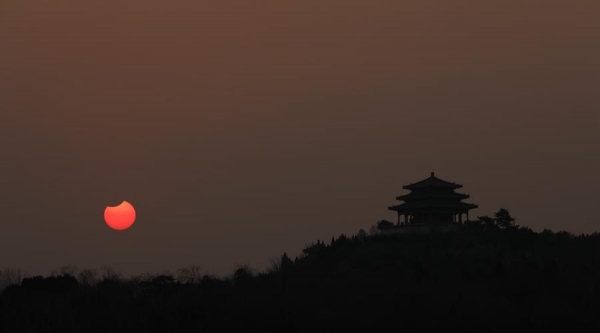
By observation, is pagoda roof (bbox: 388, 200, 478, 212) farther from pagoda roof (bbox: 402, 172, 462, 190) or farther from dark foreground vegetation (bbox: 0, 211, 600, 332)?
dark foreground vegetation (bbox: 0, 211, 600, 332)

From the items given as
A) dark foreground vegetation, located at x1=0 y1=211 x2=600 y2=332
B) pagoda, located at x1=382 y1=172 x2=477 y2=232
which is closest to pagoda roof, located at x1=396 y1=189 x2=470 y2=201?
pagoda, located at x1=382 y1=172 x2=477 y2=232

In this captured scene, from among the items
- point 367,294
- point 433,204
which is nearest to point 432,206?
point 433,204

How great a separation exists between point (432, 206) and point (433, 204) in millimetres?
269

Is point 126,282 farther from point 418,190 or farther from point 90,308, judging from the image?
point 418,190

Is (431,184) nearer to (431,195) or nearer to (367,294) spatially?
(431,195)

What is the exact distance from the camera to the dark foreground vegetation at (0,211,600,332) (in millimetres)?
75562

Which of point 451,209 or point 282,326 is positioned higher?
point 451,209

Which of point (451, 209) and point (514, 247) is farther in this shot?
point (451, 209)

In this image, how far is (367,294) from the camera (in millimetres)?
82125

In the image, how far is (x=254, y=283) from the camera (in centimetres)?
8819

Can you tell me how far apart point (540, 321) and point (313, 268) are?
79.5ft

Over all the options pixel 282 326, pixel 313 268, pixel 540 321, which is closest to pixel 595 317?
pixel 540 321

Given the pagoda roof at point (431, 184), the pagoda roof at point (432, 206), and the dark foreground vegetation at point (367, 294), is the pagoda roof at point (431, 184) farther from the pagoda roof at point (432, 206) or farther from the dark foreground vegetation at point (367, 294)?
the dark foreground vegetation at point (367, 294)

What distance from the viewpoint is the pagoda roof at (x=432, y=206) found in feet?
363
